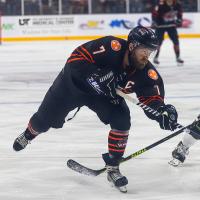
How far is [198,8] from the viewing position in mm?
20656

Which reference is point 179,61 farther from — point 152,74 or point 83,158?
point 152,74

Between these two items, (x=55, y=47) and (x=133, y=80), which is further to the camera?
(x=55, y=47)

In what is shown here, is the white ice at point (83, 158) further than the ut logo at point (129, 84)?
No

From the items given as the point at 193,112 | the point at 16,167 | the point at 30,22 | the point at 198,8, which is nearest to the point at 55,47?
the point at 30,22

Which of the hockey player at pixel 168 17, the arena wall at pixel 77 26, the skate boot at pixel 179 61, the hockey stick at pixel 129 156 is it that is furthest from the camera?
the arena wall at pixel 77 26

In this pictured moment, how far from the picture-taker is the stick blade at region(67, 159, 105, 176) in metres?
4.71

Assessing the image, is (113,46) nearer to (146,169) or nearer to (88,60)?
(88,60)

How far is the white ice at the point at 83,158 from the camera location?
170 inches

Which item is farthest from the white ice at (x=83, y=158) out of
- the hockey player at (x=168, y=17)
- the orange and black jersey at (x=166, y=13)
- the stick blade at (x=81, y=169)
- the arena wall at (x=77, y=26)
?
the arena wall at (x=77, y=26)

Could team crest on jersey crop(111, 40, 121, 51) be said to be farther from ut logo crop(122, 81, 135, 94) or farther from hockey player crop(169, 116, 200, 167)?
hockey player crop(169, 116, 200, 167)

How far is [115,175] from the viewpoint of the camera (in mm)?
4492

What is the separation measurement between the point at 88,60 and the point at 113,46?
201mm

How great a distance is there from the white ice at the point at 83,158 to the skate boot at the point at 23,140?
0.11 m

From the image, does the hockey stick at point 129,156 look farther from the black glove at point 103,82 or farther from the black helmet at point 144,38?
the black helmet at point 144,38
